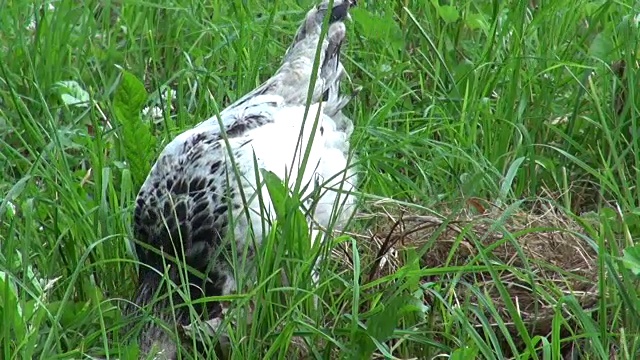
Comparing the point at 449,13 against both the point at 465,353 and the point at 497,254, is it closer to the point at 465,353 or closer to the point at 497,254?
the point at 497,254

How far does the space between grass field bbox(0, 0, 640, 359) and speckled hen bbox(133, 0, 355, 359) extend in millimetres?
70

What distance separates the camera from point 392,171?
3.49 meters

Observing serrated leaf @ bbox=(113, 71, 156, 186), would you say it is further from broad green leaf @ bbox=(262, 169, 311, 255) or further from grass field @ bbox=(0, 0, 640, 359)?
broad green leaf @ bbox=(262, 169, 311, 255)

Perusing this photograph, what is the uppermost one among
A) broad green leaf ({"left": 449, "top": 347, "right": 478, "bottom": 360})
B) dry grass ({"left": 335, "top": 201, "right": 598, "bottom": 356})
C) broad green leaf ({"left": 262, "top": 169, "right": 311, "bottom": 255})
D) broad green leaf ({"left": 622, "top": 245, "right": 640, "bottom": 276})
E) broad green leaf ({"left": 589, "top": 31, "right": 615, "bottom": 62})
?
broad green leaf ({"left": 262, "top": 169, "right": 311, "bottom": 255})

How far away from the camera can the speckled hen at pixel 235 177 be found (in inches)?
117

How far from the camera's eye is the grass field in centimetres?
271

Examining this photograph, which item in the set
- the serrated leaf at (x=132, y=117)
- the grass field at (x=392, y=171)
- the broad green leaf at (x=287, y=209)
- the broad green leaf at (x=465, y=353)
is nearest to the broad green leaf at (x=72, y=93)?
the grass field at (x=392, y=171)

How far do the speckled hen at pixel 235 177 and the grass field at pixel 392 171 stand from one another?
0.23ft

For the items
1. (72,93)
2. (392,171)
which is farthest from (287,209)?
(72,93)

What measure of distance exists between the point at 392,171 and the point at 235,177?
496mm

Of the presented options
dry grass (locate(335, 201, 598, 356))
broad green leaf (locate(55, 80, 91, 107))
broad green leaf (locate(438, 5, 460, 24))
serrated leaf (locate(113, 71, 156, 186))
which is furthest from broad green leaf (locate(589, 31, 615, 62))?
broad green leaf (locate(55, 80, 91, 107))

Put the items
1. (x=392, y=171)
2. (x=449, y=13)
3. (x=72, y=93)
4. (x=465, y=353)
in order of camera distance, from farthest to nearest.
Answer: (x=449, y=13) → (x=72, y=93) → (x=392, y=171) → (x=465, y=353)

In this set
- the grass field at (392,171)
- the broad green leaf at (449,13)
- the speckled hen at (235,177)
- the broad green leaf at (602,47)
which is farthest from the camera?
the broad green leaf at (449,13)

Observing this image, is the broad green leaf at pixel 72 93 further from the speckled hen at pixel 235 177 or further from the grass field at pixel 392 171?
the speckled hen at pixel 235 177
